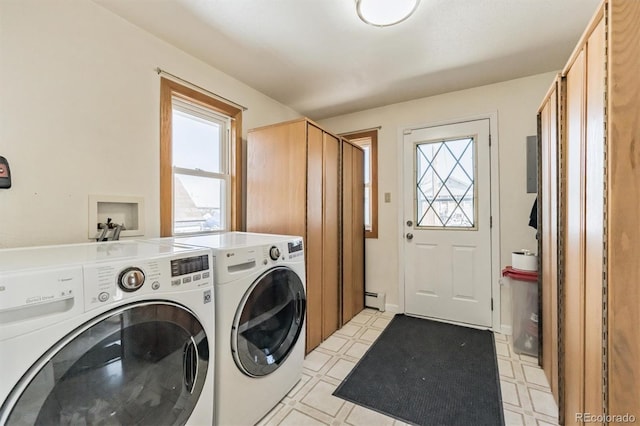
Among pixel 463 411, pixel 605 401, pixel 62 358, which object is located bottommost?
pixel 463 411

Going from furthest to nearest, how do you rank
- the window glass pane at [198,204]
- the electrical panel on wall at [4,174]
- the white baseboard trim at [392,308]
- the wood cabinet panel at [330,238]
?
1. the white baseboard trim at [392,308]
2. the wood cabinet panel at [330,238]
3. the window glass pane at [198,204]
4. the electrical panel on wall at [4,174]

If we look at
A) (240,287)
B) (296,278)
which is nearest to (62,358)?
(240,287)

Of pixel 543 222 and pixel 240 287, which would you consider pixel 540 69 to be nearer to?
pixel 543 222

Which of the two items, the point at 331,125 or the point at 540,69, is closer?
the point at 540,69

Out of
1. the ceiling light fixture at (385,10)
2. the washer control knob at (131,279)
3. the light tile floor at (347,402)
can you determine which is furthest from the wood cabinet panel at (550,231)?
the washer control knob at (131,279)

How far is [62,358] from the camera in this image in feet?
2.49

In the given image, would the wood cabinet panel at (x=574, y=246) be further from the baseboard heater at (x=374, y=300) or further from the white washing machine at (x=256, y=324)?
the baseboard heater at (x=374, y=300)

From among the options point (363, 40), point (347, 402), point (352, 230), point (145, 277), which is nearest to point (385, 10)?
point (363, 40)

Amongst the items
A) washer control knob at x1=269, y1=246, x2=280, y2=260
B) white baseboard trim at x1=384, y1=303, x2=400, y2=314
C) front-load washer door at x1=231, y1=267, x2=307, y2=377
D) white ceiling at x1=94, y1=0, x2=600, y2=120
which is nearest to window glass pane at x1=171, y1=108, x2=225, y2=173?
white ceiling at x1=94, y1=0, x2=600, y2=120

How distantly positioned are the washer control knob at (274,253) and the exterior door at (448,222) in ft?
5.85

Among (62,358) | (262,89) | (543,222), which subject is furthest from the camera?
(262,89)

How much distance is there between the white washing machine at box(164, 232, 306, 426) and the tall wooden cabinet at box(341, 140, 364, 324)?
1031 millimetres

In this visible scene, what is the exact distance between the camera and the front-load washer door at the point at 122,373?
0.73 metres

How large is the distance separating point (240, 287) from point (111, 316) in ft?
1.72
